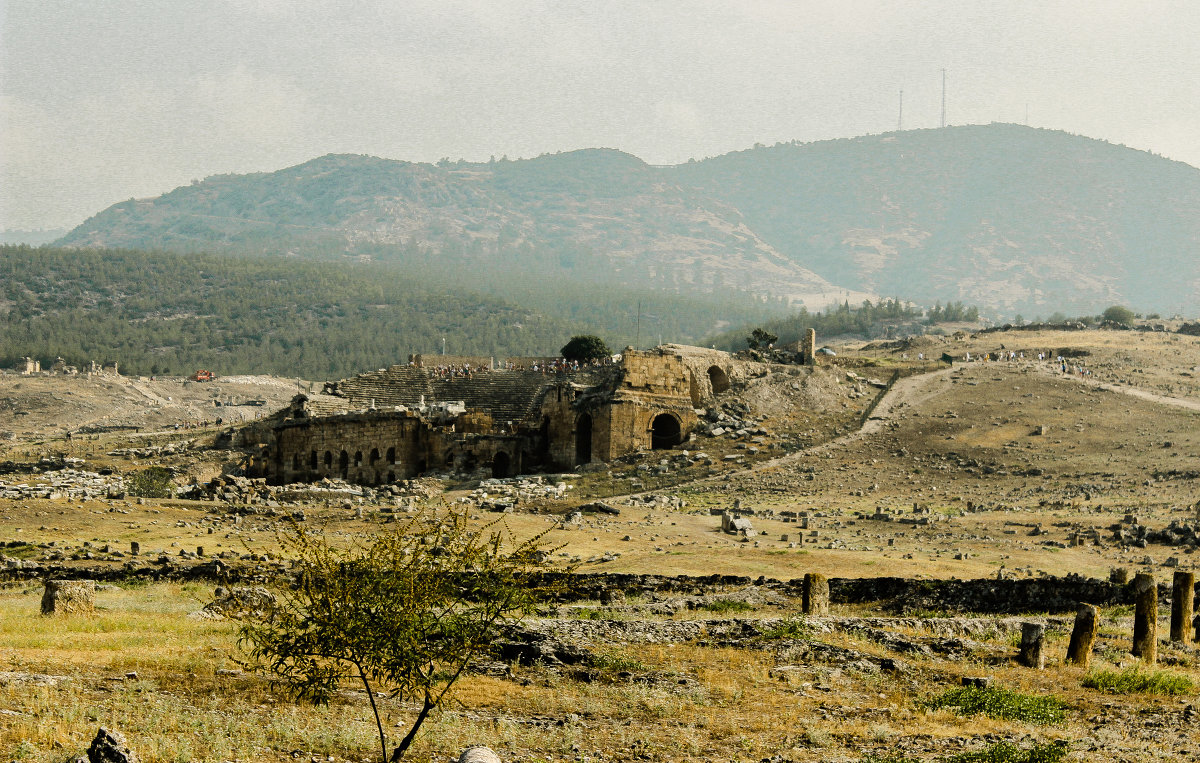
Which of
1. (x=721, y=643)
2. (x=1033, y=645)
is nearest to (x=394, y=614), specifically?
(x=721, y=643)

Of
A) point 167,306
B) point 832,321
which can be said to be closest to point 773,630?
point 832,321

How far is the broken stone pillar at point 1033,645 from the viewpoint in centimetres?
1430

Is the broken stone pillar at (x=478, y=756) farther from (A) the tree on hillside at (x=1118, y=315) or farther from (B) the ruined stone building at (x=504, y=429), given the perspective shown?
(A) the tree on hillside at (x=1118, y=315)

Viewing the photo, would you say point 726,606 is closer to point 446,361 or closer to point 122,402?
point 446,361

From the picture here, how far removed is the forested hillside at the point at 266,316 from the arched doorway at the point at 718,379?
243ft

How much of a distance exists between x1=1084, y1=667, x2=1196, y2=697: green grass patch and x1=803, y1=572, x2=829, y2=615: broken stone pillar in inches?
200

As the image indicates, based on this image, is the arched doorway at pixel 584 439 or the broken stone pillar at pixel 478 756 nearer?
the broken stone pillar at pixel 478 756

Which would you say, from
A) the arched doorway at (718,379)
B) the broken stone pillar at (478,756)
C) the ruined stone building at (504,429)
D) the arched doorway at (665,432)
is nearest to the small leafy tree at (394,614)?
the broken stone pillar at (478,756)

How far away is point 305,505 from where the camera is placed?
120ft

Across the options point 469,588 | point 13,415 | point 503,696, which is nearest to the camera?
point 469,588

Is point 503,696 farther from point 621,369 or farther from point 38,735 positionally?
point 621,369

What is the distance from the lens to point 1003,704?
1222 centimetres

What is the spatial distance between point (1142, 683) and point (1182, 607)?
3743 millimetres

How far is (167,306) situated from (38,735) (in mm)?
156419
